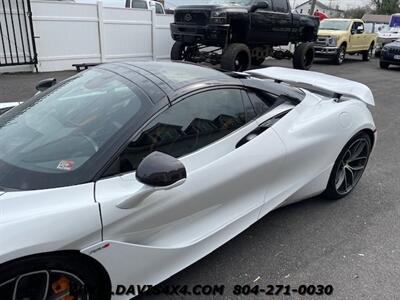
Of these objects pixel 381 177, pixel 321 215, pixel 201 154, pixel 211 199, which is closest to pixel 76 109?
pixel 201 154

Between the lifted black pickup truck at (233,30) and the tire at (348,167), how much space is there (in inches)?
251

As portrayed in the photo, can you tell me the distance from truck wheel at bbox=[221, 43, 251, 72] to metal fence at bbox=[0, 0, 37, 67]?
4.62 meters

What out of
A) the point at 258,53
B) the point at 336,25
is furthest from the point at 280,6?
the point at 336,25

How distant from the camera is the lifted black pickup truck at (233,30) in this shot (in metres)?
9.84

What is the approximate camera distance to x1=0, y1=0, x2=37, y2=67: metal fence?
29.4 ft

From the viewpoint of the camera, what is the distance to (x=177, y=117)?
7.88 ft

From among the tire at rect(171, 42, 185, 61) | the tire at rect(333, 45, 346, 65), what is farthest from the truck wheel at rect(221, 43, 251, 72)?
the tire at rect(333, 45, 346, 65)

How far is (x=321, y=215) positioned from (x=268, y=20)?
872 cm

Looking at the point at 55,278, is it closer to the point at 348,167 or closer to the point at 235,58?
the point at 348,167

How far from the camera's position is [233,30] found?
416 inches

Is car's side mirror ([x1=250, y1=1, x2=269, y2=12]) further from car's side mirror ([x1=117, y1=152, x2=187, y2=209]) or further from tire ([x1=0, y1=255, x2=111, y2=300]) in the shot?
tire ([x1=0, y1=255, x2=111, y2=300])

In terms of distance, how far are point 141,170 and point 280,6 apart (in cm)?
1106

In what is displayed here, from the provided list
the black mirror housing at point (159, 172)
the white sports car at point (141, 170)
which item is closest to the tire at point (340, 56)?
the white sports car at point (141, 170)

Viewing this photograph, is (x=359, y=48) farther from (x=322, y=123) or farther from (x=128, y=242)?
(x=128, y=242)
